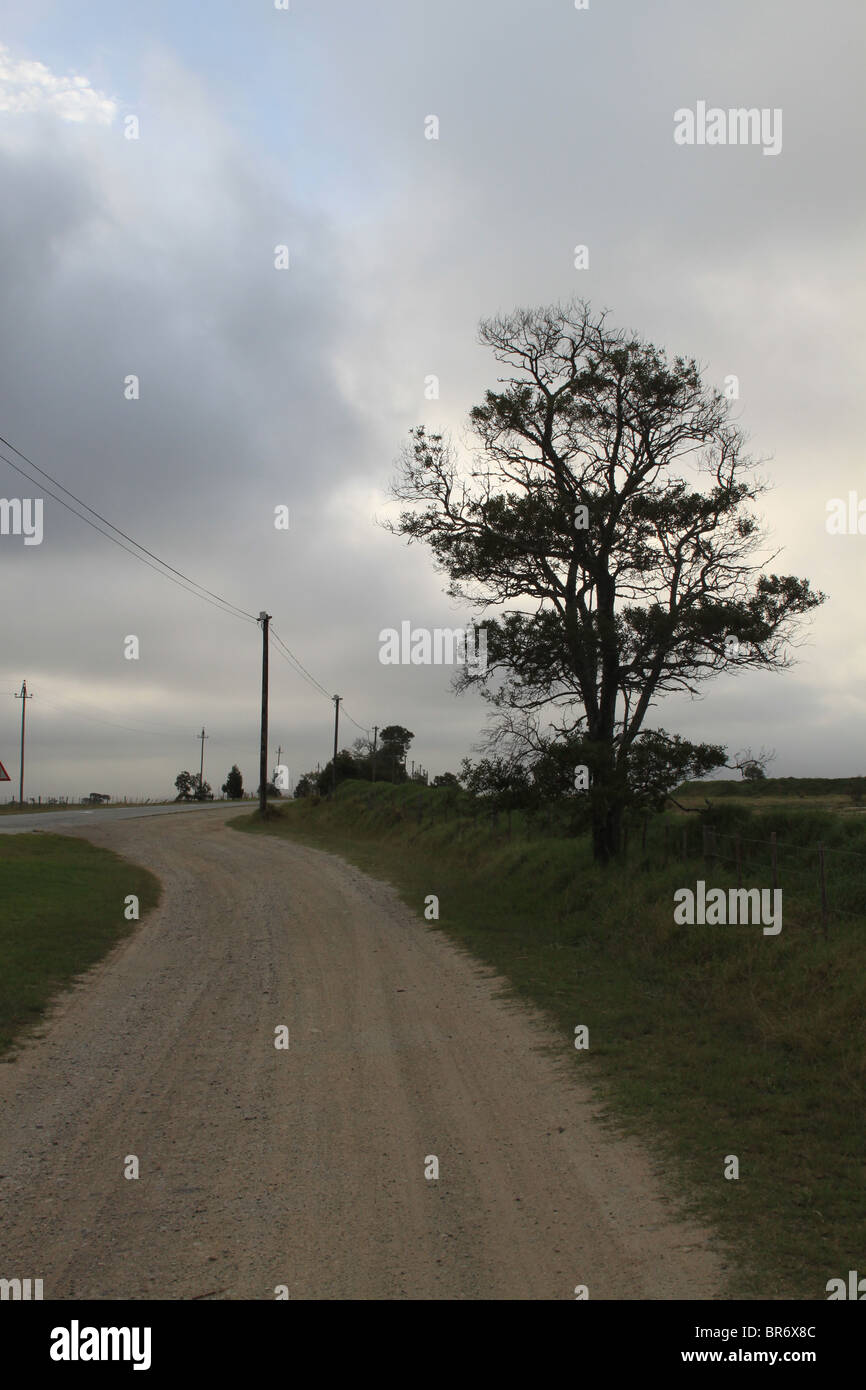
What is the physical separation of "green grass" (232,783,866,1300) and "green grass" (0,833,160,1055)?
5534 mm

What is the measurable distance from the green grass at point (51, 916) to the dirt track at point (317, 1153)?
448 mm

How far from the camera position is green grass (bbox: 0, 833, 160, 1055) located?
1085 centimetres

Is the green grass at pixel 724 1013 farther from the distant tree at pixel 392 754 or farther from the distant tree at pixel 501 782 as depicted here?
the distant tree at pixel 392 754

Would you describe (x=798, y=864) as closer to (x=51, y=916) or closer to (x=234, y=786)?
(x=51, y=916)

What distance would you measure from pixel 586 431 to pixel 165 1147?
16969mm

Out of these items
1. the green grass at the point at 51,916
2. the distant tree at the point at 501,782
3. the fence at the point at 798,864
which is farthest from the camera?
the distant tree at the point at 501,782

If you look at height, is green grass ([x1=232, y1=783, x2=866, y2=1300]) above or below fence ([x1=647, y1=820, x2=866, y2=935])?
below

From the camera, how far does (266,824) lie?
43188 mm

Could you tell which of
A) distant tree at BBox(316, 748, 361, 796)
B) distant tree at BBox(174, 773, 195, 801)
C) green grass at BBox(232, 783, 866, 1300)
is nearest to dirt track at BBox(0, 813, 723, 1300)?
green grass at BBox(232, 783, 866, 1300)

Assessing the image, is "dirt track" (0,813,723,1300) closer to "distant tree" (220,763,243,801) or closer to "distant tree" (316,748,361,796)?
"distant tree" (316,748,361,796)

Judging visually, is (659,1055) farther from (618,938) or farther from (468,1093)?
(618,938)

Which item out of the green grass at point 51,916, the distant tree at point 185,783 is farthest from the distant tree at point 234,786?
the green grass at point 51,916

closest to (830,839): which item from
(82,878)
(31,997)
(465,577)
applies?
(465,577)

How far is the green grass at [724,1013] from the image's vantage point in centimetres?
554
